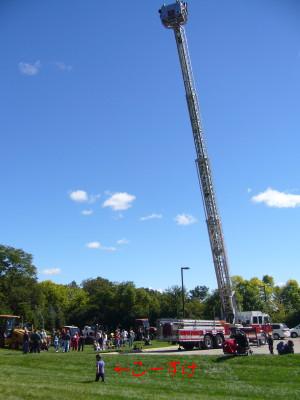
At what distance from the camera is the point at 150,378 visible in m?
20.8

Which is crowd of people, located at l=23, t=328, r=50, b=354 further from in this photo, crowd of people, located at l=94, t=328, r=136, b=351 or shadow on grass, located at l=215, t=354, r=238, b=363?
shadow on grass, located at l=215, t=354, r=238, b=363

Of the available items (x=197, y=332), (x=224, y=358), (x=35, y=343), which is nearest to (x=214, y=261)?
(x=197, y=332)

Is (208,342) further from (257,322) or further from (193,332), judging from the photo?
(257,322)

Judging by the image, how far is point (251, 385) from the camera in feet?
63.2

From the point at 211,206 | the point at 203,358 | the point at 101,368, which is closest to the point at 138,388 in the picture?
the point at 101,368

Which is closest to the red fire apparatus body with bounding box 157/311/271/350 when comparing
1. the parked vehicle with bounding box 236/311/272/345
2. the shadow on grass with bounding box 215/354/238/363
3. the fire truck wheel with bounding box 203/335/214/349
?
the fire truck wheel with bounding box 203/335/214/349

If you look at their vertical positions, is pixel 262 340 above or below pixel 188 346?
above

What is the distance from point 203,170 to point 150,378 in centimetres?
1765

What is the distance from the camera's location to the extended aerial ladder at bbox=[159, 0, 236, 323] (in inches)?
1323

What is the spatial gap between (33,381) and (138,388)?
13.9ft

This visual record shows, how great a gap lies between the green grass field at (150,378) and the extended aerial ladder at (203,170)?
351 inches

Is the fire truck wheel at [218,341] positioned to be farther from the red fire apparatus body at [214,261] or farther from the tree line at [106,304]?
the tree line at [106,304]

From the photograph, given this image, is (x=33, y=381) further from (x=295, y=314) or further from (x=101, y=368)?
(x=295, y=314)

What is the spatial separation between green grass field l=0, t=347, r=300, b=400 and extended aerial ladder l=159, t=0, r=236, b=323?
29.3 feet
